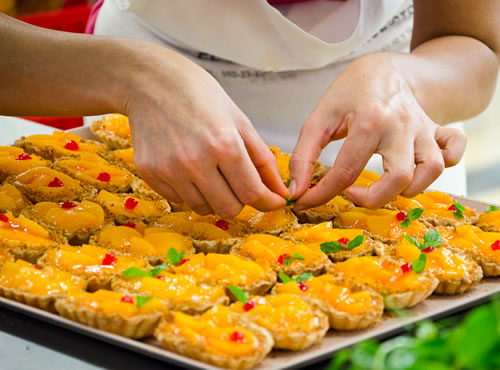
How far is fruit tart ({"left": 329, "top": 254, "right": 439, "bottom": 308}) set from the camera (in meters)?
1.57

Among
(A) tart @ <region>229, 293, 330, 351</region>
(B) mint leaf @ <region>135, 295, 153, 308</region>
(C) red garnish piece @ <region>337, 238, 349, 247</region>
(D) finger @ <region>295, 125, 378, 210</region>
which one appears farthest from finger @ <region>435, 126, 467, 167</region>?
(B) mint leaf @ <region>135, 295, 153, 308</region>

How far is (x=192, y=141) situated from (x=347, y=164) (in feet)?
1.38

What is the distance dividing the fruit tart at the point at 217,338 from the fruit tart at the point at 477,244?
2.17ft

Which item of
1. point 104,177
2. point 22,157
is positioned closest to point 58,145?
point 22,157

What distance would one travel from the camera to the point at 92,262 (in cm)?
166

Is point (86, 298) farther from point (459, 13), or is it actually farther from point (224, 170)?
point (459, 13)

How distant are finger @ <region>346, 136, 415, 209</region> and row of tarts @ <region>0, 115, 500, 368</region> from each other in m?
0.12

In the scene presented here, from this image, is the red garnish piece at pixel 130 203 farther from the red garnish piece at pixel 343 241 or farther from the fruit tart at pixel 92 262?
the red garnish piece at pixel 343 241

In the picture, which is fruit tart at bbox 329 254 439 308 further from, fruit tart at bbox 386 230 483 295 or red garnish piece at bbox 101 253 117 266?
red garnish piece at bbox 101 253 117 266

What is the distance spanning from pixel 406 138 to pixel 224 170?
1.53 ft

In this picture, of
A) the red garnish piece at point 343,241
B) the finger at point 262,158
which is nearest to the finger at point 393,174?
the red garnish piece at point 343,241

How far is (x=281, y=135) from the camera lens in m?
2.98

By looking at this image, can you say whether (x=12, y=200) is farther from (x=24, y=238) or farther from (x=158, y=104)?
(x=158, y=104)

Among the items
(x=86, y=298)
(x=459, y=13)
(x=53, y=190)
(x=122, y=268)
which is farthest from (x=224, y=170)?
(x=459, y=13)
